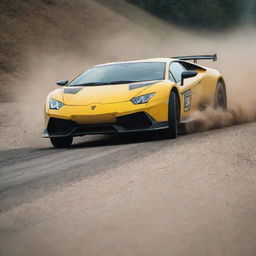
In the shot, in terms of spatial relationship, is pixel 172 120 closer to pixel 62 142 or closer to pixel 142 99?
pixel 142 99

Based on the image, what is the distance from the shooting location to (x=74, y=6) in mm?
53719

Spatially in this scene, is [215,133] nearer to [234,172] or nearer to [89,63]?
[234,172]

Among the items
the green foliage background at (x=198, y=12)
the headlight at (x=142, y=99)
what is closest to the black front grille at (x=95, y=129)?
the headlight at (x=142, y=99)

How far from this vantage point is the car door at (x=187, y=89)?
11.2 metres

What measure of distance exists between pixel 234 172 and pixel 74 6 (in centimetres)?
4801

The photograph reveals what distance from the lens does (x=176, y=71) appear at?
11.7 metres

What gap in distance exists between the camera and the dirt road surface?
4.48 m

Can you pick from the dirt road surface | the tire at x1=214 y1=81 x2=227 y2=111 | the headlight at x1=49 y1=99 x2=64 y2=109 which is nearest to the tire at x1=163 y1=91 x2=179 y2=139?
the dirt road surface

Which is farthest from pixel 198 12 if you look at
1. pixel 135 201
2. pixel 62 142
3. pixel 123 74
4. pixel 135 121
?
pixel 135 201

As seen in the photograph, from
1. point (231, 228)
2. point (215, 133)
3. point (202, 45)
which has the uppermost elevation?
point (231, 228)

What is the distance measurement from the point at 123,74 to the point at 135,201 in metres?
5.83

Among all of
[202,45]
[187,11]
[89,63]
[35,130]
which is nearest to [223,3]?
[187,11]

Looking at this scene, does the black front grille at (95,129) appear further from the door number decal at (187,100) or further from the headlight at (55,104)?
the door number decal at (187,100)

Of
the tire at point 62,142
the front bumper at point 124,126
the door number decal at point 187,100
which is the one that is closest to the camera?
the front bumper at point 124,126
